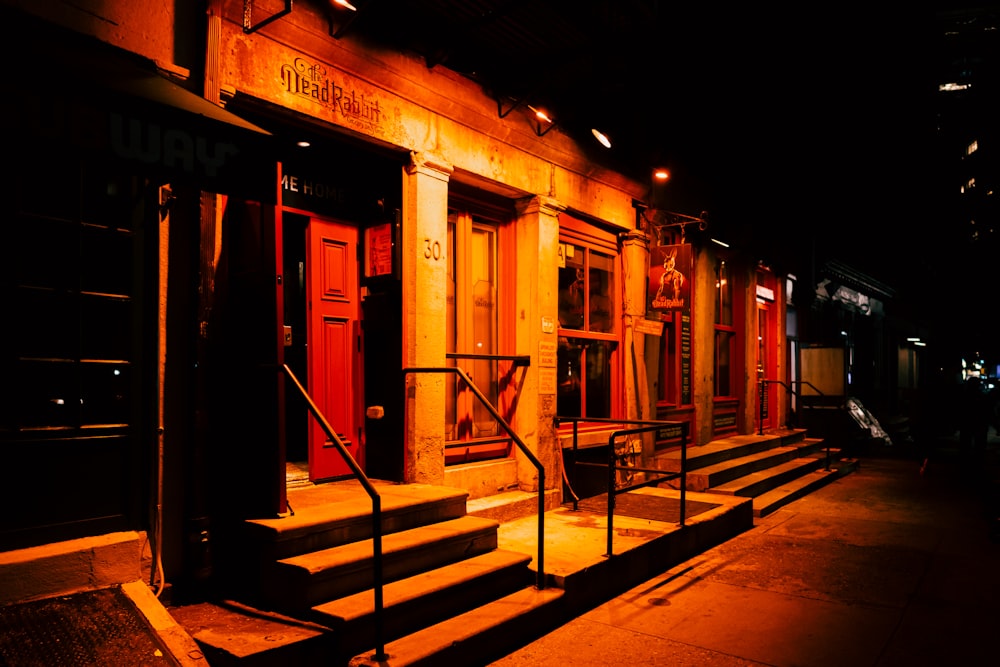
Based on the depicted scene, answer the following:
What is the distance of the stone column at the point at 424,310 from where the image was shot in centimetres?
669

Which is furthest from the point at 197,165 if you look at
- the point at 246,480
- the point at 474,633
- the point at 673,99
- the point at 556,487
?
the point at 673,99

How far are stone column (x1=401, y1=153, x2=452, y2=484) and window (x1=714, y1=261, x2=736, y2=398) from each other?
8032 mm

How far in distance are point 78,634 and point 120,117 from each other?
291cm

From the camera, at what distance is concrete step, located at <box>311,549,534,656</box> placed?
164 inches

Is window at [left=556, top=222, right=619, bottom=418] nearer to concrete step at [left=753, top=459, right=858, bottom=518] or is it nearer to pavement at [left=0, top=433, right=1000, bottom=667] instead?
pavement at [left=0, top=433, right=1000, bottom=667]

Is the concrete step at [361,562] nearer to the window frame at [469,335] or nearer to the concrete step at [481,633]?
the concrete step at [481,633]

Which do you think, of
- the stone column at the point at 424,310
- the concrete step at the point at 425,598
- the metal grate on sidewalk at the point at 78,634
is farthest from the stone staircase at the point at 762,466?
the metal grate on sidewalk at the point at 78,634

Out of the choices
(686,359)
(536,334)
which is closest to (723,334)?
(686,359)

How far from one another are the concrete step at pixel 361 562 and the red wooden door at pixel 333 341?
1.53 m

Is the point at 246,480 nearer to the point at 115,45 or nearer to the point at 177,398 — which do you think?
the point at 177,398

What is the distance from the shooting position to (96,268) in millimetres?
4473

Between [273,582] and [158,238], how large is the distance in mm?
2540

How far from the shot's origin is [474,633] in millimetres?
4461

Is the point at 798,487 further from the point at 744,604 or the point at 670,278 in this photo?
the point at 744,604
